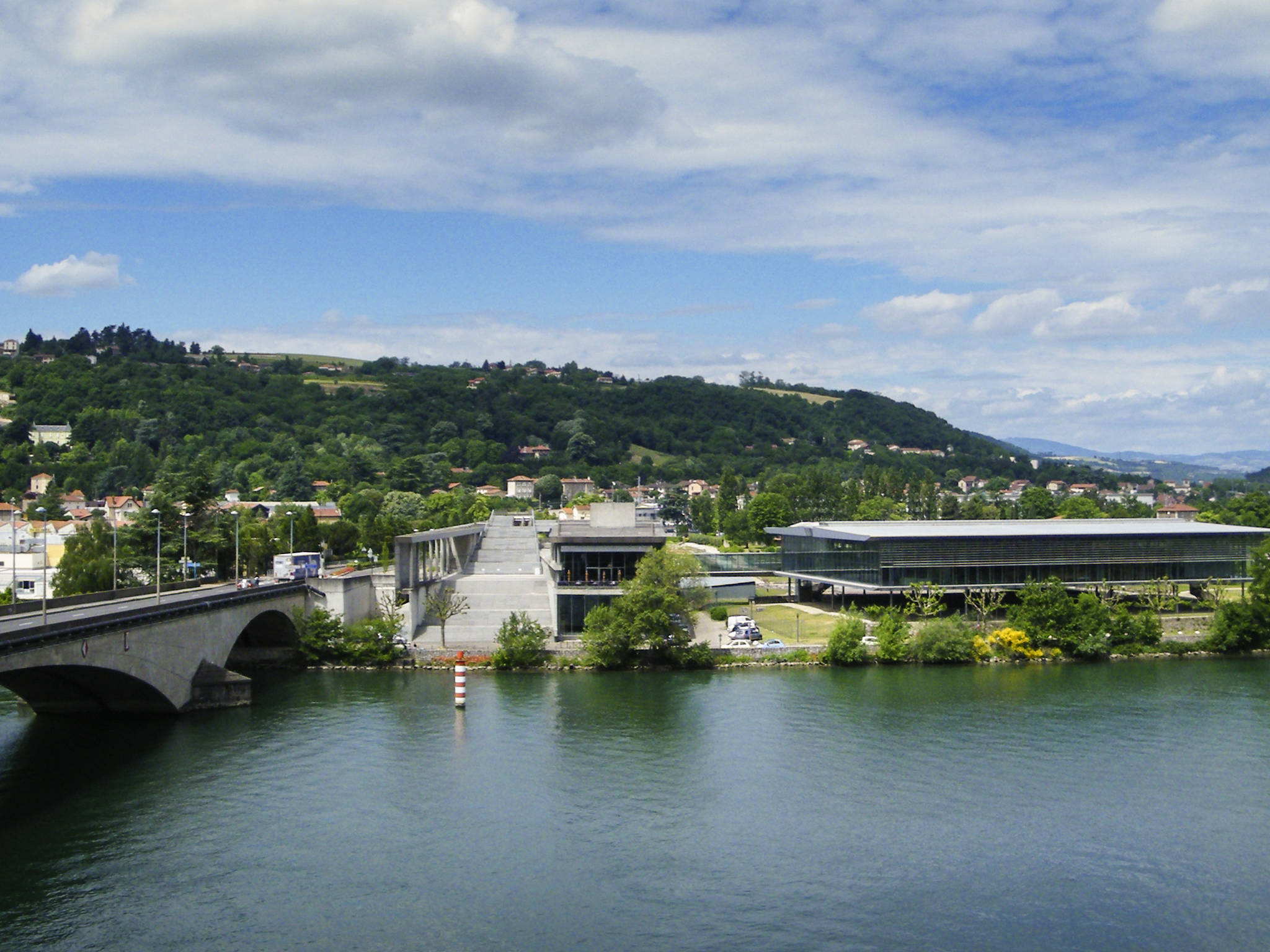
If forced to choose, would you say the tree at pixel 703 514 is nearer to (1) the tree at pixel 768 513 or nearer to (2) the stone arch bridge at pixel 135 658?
(1) the tree at pixel 768 513

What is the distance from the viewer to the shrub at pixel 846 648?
4875 centimetres

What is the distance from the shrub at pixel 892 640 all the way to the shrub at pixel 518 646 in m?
14.9

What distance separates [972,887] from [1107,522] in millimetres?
48977

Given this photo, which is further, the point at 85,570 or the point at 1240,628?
the point at 85,570

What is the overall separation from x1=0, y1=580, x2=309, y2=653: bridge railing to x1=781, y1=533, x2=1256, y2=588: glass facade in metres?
29.1

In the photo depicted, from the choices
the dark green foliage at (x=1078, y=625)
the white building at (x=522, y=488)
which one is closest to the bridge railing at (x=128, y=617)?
the dark green foliage at (x=1078, y=625)

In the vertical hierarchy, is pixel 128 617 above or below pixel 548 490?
below

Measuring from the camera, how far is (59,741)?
3594 centimetres

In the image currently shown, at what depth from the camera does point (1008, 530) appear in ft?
203

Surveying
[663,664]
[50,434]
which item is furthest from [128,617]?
[50,434]

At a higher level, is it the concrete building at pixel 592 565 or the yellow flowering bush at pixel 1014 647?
the concrete building at pixel 592 565

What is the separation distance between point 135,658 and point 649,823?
18884 millimetres

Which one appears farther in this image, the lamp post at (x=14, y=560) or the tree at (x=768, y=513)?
the tree at (x=768, y=513)

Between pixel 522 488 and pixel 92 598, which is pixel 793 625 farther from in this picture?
pixel 522 488
